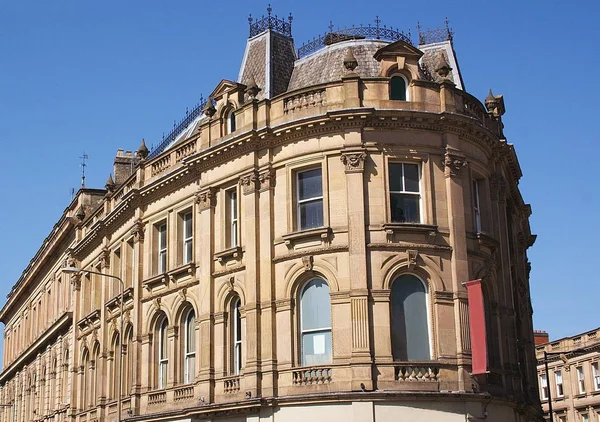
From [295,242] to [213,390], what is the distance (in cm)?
632

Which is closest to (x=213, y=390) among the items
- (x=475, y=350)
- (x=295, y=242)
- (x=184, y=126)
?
(x=295, y=242)

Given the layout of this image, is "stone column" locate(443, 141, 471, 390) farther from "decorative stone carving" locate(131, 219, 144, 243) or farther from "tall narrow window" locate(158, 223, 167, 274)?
"decorative stone carving" locate(131, 219, 144, 243)

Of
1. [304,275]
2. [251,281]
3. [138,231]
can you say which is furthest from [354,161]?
[138,231]

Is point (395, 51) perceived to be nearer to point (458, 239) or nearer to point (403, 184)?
point (403, 184)

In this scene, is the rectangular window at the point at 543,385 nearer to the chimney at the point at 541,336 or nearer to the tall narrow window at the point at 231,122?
the chimney at the point at 541,336

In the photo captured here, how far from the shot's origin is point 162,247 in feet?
127

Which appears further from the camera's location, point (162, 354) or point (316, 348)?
point (162, 354)

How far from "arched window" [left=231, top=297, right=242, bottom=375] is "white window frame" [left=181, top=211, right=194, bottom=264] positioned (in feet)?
11.8

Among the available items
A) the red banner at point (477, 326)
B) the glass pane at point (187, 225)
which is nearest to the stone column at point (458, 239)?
the red banner at point (477, 326)

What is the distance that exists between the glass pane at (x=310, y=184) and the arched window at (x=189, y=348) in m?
7.17

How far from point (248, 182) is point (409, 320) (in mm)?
7723

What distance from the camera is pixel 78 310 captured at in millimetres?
47812

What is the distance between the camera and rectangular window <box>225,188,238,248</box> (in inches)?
1346

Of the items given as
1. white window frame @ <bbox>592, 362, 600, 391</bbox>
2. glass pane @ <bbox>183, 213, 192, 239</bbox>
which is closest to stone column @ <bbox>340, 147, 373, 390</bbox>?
glass pane @ <bbox>183, 213, 192, 239</bbox>
